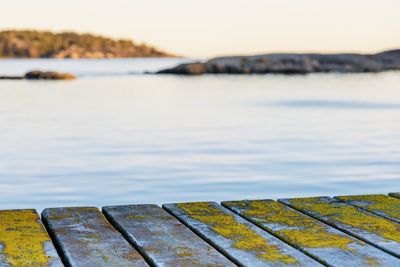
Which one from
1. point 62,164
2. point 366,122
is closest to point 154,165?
point 62,164

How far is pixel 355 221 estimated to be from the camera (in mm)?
3508

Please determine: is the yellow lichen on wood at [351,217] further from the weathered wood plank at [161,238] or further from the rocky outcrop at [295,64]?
the rocky outcrop at [295,64]

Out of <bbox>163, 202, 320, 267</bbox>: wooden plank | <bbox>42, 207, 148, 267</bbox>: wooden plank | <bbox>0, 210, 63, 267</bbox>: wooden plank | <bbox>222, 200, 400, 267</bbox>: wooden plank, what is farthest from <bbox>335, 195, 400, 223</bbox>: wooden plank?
<bbox>0, 210, 63, 267</bbox>: wooden plank

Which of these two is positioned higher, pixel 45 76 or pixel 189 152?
pixel 189 152

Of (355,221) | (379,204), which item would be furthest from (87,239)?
(379,204)

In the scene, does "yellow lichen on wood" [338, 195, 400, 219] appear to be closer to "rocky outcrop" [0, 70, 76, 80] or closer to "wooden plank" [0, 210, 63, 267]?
"wooden plank" [0, 210, 63, 267]

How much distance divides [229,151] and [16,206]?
552cm

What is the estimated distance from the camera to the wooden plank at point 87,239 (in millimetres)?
2844

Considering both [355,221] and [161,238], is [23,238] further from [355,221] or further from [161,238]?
[355,221]

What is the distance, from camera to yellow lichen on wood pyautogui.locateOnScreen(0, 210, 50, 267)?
2848 millimetres

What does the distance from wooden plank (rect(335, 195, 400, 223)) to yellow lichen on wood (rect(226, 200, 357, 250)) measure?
34 centimetres

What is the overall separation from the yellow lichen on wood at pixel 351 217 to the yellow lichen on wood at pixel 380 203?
9 centimetres

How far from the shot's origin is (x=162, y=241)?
3.10 m

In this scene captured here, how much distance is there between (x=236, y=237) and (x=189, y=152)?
1027 centimetres
